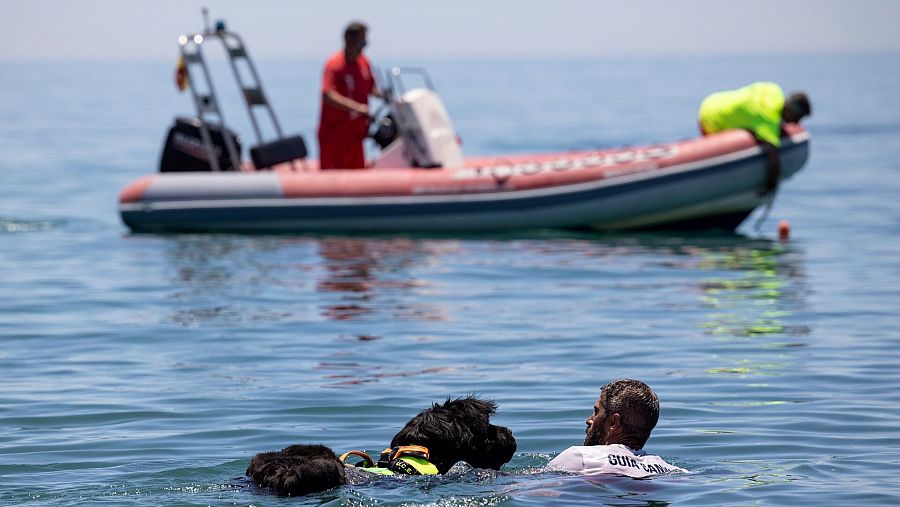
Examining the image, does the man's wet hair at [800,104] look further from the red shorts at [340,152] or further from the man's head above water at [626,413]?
the man's head above water at [626,413]

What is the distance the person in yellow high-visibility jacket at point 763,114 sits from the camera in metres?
14.1

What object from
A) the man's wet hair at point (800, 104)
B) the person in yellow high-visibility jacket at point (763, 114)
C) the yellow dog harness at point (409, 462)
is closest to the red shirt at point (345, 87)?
the person in yellow high-visibility jacket at point (763, 114)

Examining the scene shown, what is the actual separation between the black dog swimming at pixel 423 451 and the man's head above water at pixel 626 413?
43cm

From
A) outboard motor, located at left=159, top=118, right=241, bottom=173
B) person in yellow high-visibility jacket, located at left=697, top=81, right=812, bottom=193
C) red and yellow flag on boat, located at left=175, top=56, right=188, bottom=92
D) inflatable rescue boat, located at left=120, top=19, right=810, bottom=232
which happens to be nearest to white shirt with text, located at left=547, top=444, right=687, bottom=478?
inflatable rescue boat, located at left=120, top=19, right=810, bottom=232

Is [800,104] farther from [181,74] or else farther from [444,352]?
[444,352]

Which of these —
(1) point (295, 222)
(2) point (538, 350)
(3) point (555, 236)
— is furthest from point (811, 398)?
(1) point (295, 222)

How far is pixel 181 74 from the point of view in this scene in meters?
15.2

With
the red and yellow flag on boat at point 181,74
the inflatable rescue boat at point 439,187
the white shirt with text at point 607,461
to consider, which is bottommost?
the white shirt with text at point 607,461

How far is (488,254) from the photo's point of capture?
43.9ft

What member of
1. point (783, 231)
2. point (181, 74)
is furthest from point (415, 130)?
point (783, 231)

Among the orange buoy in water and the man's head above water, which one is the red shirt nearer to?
the orange buoy in water

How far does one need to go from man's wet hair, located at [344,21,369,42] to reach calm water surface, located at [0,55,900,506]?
6.55 ft

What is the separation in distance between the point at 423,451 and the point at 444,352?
386cm

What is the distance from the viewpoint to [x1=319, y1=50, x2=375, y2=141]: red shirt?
47.1 ft
